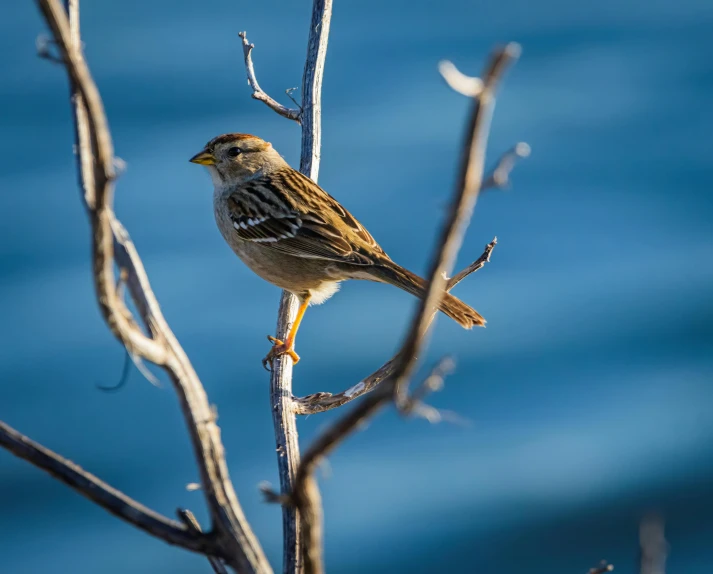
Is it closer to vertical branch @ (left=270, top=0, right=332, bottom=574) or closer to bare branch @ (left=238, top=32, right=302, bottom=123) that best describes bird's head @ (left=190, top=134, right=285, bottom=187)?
vertical branch @ (left=270, top=0, right=332, bottom=574)

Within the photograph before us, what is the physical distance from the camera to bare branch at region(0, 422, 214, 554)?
2.01 metres

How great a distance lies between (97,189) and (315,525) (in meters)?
0.76

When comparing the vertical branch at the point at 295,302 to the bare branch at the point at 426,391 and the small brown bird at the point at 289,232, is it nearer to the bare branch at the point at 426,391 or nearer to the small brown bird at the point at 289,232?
the small brown bird at the point at 289,232

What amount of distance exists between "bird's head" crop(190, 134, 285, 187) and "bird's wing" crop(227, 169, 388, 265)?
0.23 metres

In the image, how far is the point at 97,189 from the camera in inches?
68.1

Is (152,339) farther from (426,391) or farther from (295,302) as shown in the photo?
(295,302)

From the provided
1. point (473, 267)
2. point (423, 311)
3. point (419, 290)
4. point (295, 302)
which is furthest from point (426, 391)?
point (295, 302)

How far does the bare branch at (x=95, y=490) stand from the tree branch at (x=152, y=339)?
0.06ft

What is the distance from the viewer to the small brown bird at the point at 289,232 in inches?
213

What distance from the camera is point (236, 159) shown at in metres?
6.30

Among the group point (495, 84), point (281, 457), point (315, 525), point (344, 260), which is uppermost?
point (344, 260)

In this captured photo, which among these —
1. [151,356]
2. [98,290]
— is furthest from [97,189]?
[151,356]

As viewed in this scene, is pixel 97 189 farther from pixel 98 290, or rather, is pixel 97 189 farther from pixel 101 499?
pixel 101 499

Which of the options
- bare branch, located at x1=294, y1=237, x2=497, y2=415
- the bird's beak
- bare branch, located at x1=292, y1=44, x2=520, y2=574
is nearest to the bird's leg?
bare branch, located at x1=294, y1=237, x2=497, y2=415
